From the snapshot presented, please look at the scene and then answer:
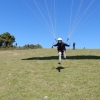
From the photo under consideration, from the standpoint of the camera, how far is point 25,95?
13.0 meters

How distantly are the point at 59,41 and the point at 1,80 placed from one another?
5.02 meters

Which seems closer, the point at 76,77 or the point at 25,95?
the point at 25,95

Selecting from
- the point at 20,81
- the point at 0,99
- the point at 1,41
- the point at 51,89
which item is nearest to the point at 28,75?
the point at 20,81

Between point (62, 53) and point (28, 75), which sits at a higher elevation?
point (62, 53)

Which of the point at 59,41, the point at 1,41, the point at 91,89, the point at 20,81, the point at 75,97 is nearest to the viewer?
the point at 75,97

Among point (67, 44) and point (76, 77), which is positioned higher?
point (67, 44)

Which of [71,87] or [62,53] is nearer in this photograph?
[71,87]

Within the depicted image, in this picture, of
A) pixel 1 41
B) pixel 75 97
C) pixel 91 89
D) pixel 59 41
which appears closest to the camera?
pixel 75 97

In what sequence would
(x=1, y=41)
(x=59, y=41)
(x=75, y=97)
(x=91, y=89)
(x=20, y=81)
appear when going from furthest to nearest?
(x=1, y=41) < (x=59, y=41) < (x=20, y=81) < (x=91, y=89) < (x=75, y=97)

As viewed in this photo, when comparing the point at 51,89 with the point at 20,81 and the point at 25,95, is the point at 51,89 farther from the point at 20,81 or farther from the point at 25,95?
the point at 20,81

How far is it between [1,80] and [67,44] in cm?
546

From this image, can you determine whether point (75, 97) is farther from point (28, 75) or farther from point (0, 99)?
point (28, 75)

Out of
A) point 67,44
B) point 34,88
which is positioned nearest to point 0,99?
point 34,88

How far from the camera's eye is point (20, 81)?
16203mm
